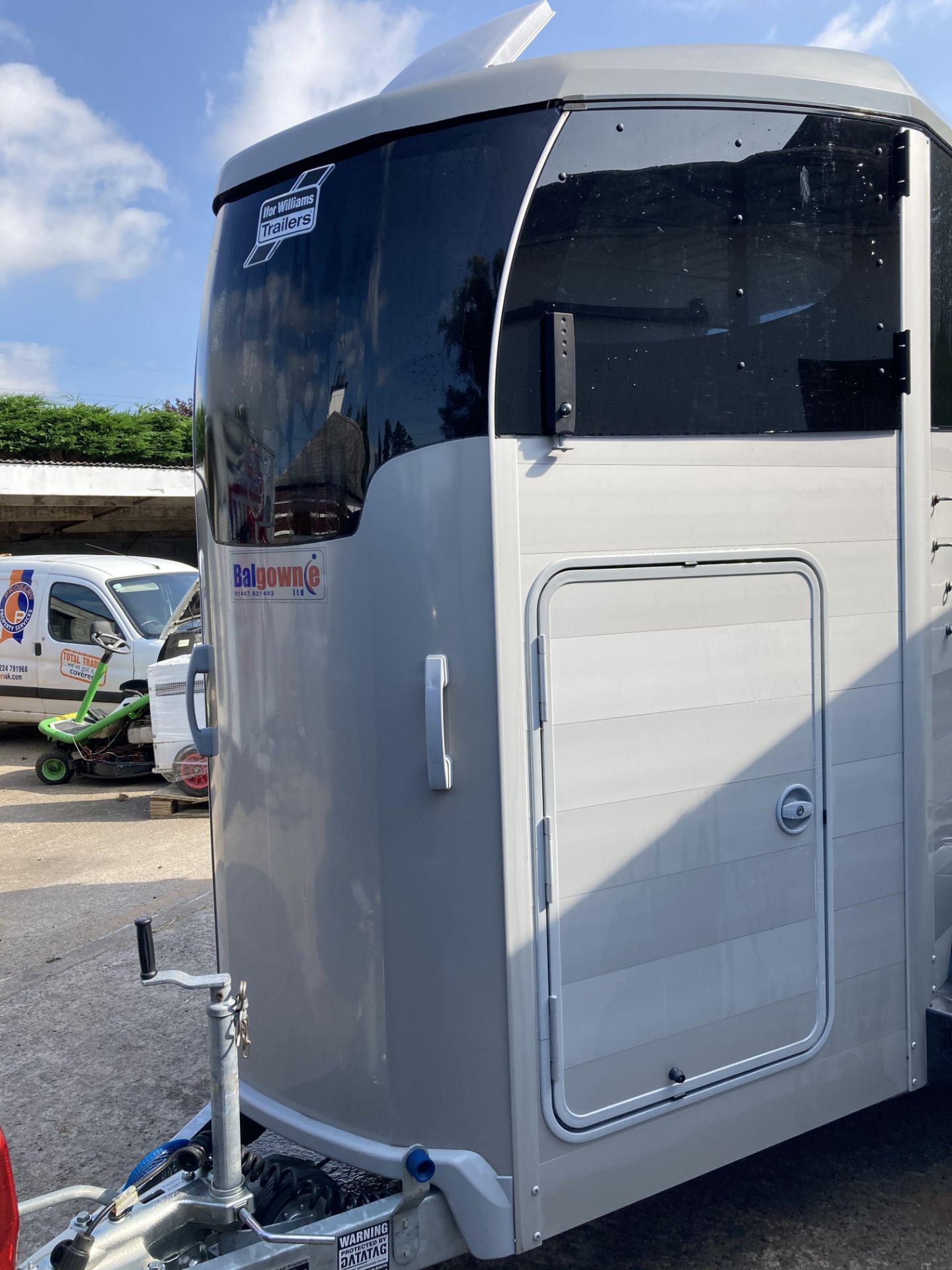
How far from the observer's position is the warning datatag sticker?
A: 230 centimetres

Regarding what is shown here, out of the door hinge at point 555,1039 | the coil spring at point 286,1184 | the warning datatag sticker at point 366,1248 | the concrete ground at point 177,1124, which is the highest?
the door hinge at point 555,1039

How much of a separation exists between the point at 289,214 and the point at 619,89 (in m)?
0.83

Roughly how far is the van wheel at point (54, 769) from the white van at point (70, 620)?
0.83m

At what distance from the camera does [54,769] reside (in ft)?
33.7

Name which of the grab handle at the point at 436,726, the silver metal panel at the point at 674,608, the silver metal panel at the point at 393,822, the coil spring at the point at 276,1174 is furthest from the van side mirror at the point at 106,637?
the silver metal panel at the point at 674,608

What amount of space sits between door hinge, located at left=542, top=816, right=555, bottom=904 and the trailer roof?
160 centimetres

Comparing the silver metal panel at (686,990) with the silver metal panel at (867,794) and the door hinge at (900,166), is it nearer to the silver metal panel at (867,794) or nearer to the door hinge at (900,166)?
the silver metal panel at (867,794)

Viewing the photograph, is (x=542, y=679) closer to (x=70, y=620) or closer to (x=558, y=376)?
(x=558, y=376)

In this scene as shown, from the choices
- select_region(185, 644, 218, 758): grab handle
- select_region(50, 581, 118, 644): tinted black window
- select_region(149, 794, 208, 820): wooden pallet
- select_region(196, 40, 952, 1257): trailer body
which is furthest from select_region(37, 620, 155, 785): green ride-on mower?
select_region(196, 40, 952, 1257): trailer body

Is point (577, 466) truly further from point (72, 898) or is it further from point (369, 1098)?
point (72, 898)

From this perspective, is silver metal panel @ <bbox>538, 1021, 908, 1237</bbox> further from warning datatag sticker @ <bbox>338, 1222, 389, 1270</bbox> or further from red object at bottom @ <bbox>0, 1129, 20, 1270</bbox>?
red object at bottom @ <bbox>0, 1129, 20, 1270</bbox>

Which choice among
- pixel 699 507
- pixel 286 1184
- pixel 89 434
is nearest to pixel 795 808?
pixel 699 507

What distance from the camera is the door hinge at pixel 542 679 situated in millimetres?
2365

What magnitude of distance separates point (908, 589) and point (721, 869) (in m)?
0.95
